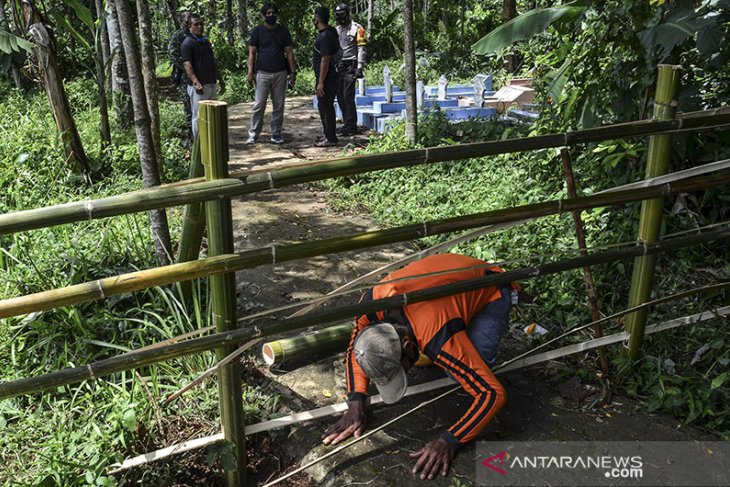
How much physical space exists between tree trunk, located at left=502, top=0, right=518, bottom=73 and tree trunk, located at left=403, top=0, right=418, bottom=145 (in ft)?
14.2

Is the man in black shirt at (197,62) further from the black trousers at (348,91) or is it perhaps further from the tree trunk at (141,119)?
the tree trunk at (141,119)

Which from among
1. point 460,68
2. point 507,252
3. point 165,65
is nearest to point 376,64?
point 460,68

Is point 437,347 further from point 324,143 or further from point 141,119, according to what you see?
point 324,143

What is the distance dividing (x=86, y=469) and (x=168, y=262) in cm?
167

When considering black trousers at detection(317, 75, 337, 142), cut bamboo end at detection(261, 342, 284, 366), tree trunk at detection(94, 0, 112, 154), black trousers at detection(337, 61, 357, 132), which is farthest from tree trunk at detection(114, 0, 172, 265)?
black trousers at detection(337, 61, 357, 132)

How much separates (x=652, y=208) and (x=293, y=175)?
5.57 feet

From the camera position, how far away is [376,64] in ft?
59.3

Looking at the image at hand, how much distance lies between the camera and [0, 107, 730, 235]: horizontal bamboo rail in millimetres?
2092

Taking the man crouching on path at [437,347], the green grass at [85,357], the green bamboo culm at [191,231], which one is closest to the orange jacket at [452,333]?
the man crouching on path at [437,347]

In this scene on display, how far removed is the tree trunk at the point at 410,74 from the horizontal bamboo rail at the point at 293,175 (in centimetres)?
441

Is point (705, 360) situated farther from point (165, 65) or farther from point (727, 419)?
point (165, 65)

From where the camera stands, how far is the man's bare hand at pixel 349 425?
113 inches

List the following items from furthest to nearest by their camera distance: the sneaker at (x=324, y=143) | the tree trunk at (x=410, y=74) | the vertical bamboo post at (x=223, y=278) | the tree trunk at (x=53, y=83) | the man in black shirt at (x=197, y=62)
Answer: the sneaker at (x=324, y=143) < the man in black shirt at (x=197, y=62) < the tree trunk at (x=410, y=74) < the tree trunk at (x=53, y=83) < the vertical bamboo post at (x=223, y=278)

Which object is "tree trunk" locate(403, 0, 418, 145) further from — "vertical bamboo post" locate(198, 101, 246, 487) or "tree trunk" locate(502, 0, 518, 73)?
"vertical bamboo post" locate(198, 101, 246, 487)
